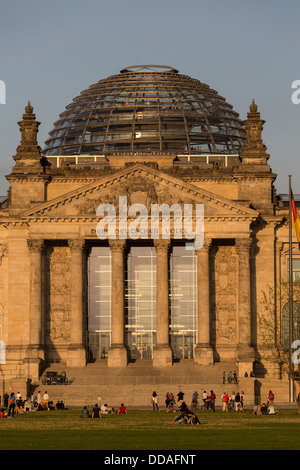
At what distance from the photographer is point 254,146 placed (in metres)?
122

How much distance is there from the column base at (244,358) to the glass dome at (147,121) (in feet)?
78.1

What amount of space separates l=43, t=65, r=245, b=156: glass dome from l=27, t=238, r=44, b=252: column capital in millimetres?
16837

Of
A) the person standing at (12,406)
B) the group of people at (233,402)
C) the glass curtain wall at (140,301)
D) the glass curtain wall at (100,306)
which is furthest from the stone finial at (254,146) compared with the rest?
the person standing at (12,406)

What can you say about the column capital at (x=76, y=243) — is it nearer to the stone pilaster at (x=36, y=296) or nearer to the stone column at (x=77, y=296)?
the stone column at (x=77, y=296)

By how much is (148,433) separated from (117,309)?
48.2m

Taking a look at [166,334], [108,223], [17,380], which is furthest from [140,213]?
[17,380]

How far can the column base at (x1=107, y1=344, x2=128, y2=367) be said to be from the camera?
115 m

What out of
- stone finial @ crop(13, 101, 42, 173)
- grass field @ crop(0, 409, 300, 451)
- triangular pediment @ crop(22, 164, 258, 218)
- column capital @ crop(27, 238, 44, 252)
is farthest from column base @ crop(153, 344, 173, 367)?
grass field @ crop(0, 409, 300, 451)

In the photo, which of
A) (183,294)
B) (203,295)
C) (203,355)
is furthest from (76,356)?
(203,295)
